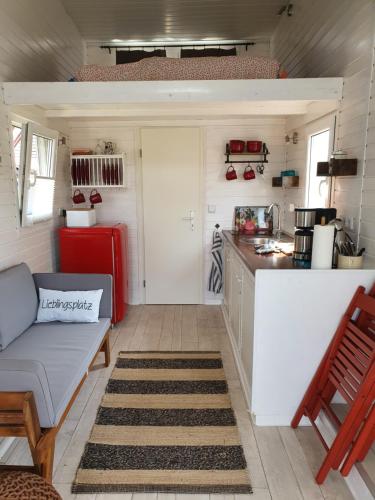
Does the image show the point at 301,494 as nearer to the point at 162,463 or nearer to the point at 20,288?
the point at 162,463

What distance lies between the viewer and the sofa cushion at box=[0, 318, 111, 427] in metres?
1.50

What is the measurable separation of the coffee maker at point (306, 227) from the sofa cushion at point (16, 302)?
6.35 feet

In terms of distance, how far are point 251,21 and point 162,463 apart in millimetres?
4224

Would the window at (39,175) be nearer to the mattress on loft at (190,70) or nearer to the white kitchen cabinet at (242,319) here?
the mattress on loft at (190,70)

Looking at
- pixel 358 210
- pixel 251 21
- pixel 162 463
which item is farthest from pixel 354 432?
pixel 251 21

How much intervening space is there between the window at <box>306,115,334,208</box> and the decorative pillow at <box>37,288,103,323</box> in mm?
2014

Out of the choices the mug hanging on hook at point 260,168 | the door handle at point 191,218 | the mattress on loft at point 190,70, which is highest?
the mattress on loft at point 190,70

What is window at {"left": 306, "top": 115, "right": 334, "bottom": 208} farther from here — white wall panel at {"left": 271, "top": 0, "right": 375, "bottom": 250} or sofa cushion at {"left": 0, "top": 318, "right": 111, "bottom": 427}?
sofa cushion at {"left": 0, "top": 318, "right": 111, "bottom": 427}

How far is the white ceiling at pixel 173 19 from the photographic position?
11.5 feet

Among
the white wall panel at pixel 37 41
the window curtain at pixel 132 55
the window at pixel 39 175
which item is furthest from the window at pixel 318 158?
the white wall panel at pixel 37 41

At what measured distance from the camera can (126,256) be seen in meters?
4.22

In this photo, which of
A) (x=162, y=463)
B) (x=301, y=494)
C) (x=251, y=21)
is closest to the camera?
(x=301, y=494)

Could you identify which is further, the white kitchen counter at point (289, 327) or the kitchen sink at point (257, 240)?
the kitchen sink at point (257, 240)

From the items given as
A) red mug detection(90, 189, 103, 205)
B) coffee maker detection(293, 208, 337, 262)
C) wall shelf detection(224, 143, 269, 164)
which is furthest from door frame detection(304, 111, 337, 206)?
red mug detection(90, 189, 103, 205)
